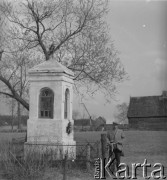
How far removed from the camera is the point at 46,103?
12438 millimetres

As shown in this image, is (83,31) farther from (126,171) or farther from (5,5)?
(126,171)

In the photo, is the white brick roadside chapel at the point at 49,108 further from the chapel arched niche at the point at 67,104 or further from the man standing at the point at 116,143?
the man standing at the point at 116,143

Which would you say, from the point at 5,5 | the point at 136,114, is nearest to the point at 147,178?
the point at 5,5

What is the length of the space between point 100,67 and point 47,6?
4108 millimetres

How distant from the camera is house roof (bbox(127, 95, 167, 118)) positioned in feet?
140

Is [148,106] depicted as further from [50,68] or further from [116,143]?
[116,143]

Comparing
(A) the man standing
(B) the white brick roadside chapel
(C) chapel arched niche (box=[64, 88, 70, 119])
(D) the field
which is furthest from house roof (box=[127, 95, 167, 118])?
(A) the man standing

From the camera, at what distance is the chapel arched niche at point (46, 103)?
1236 cm

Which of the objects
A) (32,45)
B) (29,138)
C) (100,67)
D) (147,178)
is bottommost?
(147,178)

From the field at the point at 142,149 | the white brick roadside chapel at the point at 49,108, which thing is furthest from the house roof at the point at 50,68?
the field at the point at 142,149

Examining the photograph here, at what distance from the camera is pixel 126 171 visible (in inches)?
416

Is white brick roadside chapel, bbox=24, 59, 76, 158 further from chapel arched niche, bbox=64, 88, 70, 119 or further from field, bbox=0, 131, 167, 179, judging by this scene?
field, bbox=0, 131, 167, 179

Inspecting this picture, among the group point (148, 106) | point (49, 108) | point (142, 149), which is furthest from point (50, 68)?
point (148, 106)

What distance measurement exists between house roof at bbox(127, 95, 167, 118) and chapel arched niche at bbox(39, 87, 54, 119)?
30.4 m
